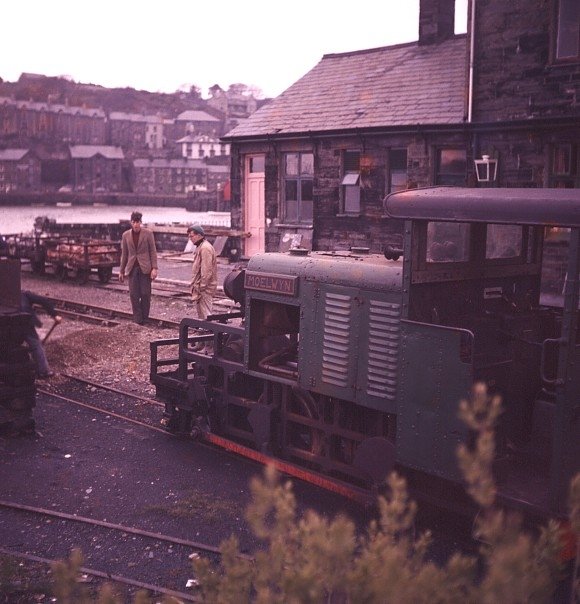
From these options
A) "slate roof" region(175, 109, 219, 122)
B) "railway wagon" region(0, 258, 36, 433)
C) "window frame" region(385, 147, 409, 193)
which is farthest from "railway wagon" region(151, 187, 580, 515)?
"slate roof" region(175, 109, 219, 122)

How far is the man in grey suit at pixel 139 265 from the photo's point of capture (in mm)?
14305

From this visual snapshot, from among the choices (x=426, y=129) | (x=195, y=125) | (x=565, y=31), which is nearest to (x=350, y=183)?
(x=426, y=129)

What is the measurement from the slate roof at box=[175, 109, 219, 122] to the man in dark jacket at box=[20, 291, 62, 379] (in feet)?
465

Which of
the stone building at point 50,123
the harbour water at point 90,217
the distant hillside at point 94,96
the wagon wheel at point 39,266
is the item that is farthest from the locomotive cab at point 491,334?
the distant hillside at point 94,96

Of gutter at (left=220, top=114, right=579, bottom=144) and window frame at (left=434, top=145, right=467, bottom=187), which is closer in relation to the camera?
gutter at (left=220, top=114, right=579, bottom=144)

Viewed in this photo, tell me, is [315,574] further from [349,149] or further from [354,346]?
[349,149]

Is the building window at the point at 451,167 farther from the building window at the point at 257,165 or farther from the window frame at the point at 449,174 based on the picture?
the building window at the point at 257,165

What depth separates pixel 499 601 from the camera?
2113mm

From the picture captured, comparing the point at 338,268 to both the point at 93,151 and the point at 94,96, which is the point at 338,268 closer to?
the point at 93,151

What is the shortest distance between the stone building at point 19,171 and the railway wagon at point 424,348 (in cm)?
10755

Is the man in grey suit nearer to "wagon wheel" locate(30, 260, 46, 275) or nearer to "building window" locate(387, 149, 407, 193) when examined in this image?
→ "building window" locate(387, 149, 407, 193)

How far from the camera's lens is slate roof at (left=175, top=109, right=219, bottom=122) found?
481 ft

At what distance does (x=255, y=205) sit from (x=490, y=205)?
20.1 meters

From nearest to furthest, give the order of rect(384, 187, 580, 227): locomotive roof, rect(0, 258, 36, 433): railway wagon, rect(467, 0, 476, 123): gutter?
rect(384, 187, 580, 227): locomotive roof < rect(0, 258, 36, 433): railway wagon < rect(467, 0, 476, 123): gutter
